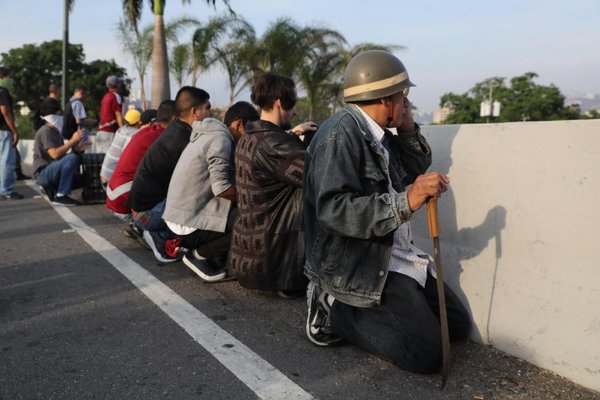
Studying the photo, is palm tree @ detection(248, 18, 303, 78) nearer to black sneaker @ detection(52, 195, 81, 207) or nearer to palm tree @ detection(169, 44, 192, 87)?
palm tree @ detection(169, 44, 192, 87)

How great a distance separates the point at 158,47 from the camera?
14.6 m

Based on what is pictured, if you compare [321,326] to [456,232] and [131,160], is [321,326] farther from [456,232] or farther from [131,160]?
[131,160]

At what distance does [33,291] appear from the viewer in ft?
13.4

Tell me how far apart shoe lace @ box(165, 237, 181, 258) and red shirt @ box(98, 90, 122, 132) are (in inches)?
224

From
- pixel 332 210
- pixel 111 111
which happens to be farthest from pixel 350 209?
pixel 111 111

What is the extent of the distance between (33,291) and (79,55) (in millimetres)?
48830

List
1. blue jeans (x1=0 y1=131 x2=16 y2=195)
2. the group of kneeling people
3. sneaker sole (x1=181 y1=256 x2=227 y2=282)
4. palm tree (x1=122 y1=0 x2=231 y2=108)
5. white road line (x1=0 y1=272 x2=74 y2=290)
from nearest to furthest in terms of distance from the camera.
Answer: the group of kneeling people, white road line (x1=0 y1=272 x2=74 y2=290), sneaker sole (x1=181 y1=256 x2=227 y2=282), blue jeans (x1=0 y1=131 x2=16 y2=195), palm tree (x1=122 y1=0 x2=231 y2=108)

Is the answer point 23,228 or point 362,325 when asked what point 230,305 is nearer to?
point 362,325

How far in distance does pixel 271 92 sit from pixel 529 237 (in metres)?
1.91

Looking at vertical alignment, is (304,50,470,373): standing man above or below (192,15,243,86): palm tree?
below

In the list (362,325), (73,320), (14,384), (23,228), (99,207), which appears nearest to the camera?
(14,384)

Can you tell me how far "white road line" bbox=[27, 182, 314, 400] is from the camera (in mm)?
2600

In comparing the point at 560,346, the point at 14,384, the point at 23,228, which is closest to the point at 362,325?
the point at 560,346

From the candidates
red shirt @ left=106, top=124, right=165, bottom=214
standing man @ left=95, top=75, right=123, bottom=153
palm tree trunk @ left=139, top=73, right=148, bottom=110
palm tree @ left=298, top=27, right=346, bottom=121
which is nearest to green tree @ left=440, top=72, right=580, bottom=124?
palm tree @ left=298, top=27, right=346, bottom=121
